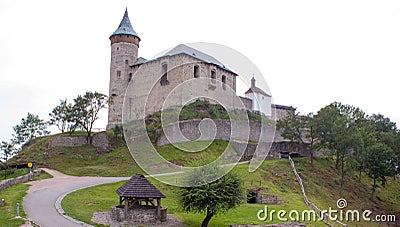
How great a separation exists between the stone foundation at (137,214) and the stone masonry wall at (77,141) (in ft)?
95.8

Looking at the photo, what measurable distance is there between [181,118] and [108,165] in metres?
12.6

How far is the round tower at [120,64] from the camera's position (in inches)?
2420

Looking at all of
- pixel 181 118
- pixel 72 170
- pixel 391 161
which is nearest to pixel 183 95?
pixel 181 118

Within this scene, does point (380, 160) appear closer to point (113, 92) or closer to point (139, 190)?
point (139, 190)

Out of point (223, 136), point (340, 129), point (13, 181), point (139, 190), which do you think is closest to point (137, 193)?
point (139, 190)

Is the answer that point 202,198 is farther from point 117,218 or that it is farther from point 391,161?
point 391,161

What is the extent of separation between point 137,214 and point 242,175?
26.5ft

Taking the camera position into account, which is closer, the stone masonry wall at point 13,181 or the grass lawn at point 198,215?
the grass lawn at point 198,215

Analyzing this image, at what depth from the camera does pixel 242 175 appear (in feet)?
86.8

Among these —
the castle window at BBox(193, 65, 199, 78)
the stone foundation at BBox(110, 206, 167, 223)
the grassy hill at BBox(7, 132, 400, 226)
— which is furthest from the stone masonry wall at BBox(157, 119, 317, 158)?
the stone foundation at BBox(110, 206, 167, 223)

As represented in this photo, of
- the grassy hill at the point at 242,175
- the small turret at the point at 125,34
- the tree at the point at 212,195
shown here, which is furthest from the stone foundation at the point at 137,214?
the small turret at the point at 125,34

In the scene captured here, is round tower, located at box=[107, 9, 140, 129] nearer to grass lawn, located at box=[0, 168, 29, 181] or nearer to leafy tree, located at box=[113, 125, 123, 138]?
leafy tree, located at box=[113, 125, 123, 138]

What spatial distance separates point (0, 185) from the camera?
2897cm

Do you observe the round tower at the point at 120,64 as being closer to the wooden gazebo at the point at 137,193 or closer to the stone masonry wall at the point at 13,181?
the stone masonry wall at the point at 13,181
